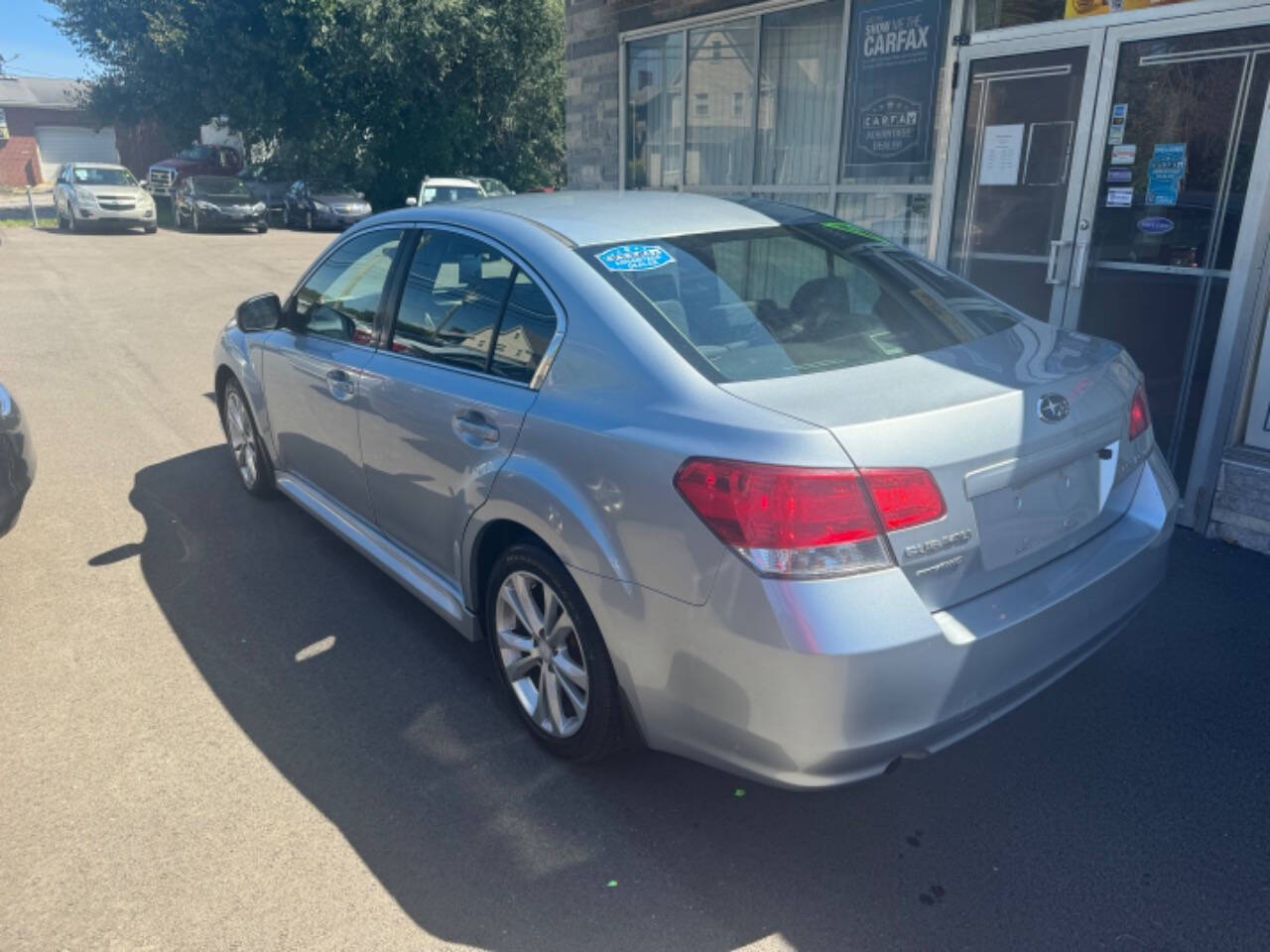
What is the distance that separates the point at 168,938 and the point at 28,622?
223cm

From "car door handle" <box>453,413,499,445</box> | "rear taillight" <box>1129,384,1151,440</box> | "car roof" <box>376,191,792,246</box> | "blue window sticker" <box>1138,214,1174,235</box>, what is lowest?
"car door handle" <box>453,413,499,445</box>

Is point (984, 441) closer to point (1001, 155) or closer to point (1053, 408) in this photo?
point (1053, 408)

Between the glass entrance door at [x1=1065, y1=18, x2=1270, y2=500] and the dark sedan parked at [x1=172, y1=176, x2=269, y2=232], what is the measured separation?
2335cm

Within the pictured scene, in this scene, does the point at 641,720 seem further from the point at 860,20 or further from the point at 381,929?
the point at 860,20

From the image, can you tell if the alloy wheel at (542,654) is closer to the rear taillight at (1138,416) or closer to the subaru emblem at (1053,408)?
the subaru emblem at (1053,408)

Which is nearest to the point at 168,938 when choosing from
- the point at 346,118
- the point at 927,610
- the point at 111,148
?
the point at 927,610

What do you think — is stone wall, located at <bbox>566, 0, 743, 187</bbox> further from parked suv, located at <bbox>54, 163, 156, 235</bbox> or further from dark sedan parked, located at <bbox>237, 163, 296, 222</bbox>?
dark sedan parked, located at <bbox>237, 163, 296, 222</bbox>

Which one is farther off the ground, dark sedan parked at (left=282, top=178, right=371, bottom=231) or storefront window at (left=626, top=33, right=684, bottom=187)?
storefront window at (left=626, top=33, right=684, bottom=187)

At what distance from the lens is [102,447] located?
6539mm

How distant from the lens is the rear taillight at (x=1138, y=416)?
2.92 meters

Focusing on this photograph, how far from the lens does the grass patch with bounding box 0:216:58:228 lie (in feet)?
83.4

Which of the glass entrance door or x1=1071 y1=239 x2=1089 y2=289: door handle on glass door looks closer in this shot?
the glass entrance door

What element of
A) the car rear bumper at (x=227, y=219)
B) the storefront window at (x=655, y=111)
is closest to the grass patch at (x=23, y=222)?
the car rear bumper at (x=227, y=219)

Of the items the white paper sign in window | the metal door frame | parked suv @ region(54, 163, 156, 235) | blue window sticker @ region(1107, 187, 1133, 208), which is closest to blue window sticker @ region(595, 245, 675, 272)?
the metal door frame
